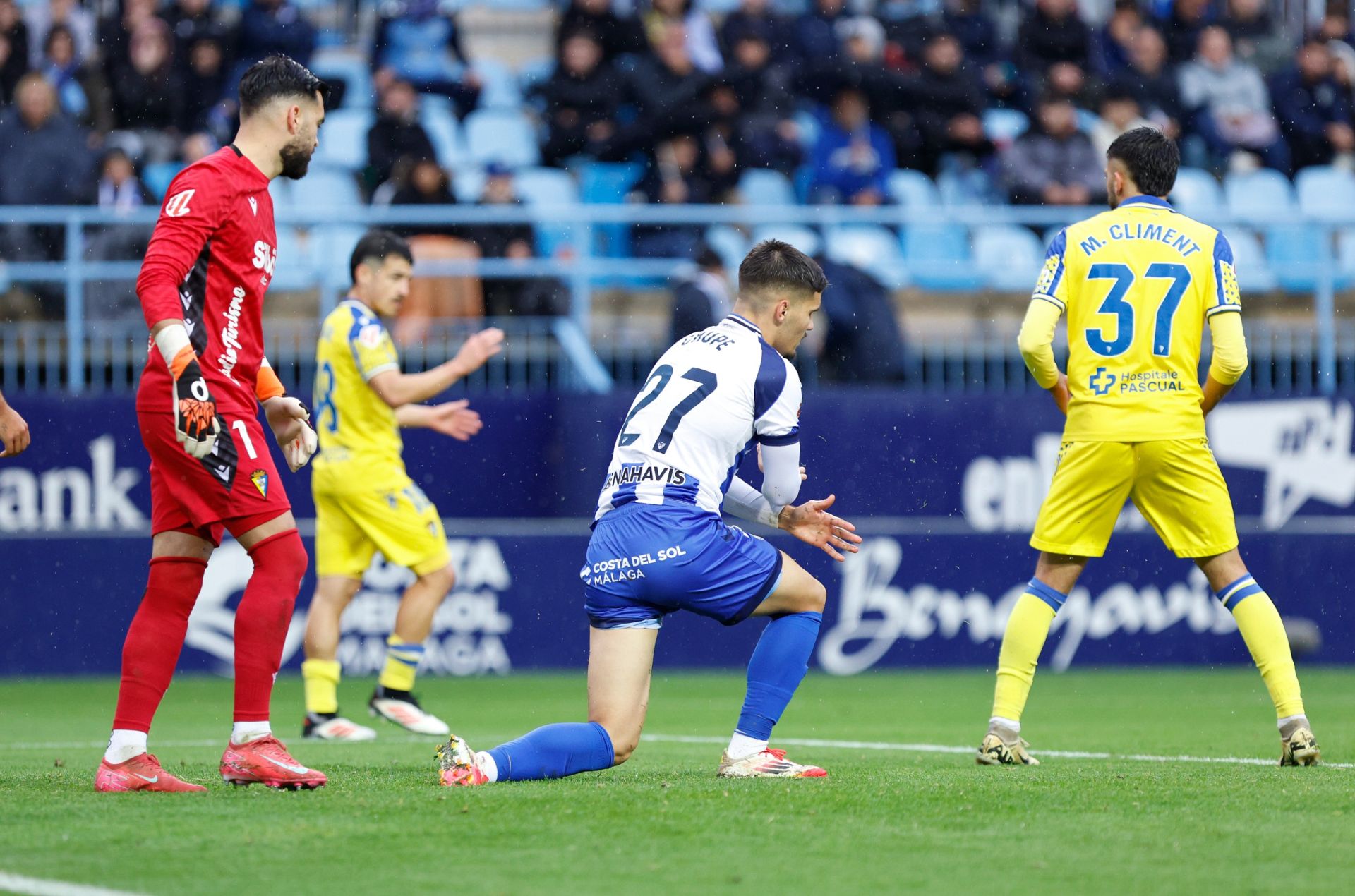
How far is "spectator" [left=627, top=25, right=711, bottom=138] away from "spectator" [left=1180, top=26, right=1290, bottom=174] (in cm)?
475

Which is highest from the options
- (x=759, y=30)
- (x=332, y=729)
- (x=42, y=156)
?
(x=759, y=30)

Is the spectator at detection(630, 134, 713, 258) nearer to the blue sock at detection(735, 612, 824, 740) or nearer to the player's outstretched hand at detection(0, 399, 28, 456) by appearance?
the blue sock at detection(735, 612, 824, 740)

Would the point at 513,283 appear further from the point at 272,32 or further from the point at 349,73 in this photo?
the point at 272,32

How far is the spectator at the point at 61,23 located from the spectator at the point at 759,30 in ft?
18.2

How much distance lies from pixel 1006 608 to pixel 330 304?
17.0 feet

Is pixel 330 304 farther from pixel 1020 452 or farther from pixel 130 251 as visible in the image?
pixel 1020 452

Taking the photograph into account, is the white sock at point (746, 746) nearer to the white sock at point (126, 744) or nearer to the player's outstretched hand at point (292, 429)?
the player's outstretched hand at point (292, 429)

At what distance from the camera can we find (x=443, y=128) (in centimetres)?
1596

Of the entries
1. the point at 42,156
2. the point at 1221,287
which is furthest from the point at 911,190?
the point at 1221,287

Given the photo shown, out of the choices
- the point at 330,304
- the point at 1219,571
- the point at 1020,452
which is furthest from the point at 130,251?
the point at 1219,571

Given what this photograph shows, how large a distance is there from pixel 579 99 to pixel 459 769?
11141 millimetres

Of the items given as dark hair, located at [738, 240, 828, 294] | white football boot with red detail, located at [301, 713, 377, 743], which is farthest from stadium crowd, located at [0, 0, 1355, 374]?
dark hair, located at [738, 240, 828, 294]

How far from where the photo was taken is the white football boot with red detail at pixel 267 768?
5.40 meters

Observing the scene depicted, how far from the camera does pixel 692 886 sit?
4051mm
